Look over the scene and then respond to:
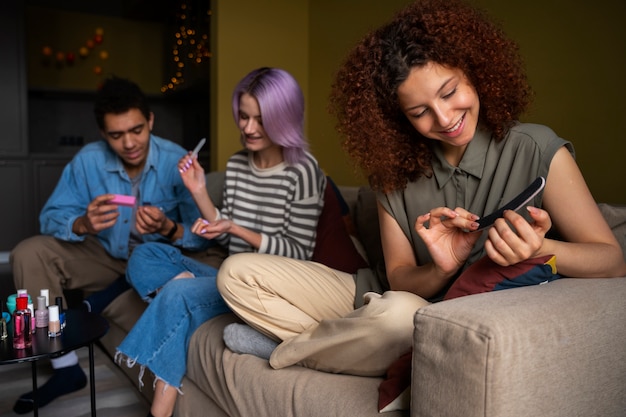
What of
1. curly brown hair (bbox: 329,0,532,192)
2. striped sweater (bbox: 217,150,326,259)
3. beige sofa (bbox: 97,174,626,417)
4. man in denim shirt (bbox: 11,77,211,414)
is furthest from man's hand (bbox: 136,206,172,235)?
beige sofa (bbox: 97,174,626,417)

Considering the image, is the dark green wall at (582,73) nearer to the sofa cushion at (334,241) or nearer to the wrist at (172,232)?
the sofa cushion at (334,241)

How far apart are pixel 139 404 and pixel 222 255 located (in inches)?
25.7

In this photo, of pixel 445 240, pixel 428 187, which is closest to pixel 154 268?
pixel 428 187

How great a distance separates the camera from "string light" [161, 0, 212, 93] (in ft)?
17.1

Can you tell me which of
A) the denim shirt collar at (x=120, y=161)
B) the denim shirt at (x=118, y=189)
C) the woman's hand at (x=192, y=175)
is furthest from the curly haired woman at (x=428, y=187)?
the denim shirt collar at (x=120, y=161)

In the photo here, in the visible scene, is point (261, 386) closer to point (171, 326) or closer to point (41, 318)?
point (171, 326)

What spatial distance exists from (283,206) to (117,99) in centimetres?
90

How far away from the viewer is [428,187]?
1.45 m

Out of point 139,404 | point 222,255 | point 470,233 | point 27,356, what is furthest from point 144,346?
point 470,233

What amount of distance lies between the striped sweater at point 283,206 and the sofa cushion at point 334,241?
0.02 m

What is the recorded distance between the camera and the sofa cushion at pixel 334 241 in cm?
188

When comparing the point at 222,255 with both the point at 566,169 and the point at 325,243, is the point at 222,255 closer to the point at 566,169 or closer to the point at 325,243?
the point at 325,243

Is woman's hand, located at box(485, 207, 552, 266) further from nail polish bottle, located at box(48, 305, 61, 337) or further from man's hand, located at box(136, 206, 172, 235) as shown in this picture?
man's hand, located at box(136, 206, 172, 235)

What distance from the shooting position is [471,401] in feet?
2.91
